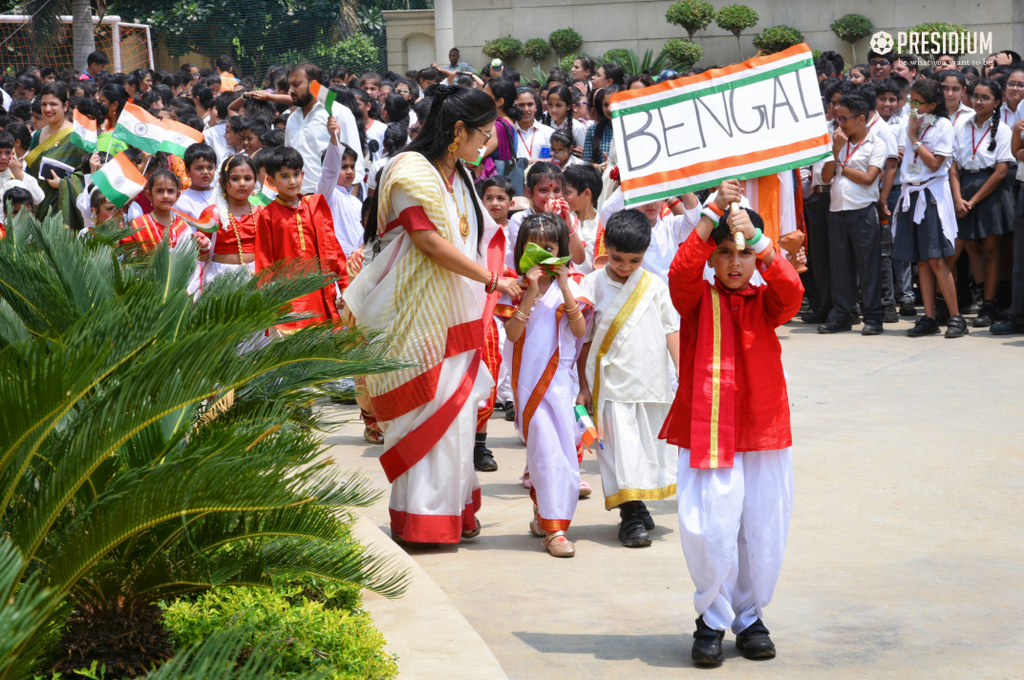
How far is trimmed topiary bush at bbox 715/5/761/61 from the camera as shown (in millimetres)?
25922

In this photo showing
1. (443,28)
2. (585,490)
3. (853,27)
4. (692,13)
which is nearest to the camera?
(585,490)

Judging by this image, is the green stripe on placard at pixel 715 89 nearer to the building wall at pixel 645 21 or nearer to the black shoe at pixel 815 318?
the black shoe at pixel 815 318

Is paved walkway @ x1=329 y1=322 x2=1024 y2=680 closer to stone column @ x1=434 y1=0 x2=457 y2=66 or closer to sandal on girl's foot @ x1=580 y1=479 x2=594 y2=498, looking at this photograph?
sandal on girl's foot @ x1=580 y1=479 x2=594 y2=498

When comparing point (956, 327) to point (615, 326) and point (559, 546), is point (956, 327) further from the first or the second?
point (559, 546)

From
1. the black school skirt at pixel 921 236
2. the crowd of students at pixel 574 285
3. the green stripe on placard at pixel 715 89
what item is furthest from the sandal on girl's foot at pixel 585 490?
the black school skirt at pixel 921 236

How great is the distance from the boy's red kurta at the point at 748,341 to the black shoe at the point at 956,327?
6154mm

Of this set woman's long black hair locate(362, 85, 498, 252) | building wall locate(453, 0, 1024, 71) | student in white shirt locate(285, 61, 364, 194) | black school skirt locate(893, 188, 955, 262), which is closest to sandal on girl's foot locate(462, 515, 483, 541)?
woman's long black hair locate(362, 85, 498, 252)

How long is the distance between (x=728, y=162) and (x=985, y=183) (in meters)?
6.49

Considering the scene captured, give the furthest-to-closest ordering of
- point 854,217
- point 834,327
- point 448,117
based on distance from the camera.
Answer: point 834,327
point 854,217
point 448,117

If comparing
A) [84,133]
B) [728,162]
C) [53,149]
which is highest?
[84,133]

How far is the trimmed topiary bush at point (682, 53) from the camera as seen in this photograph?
83.9ft

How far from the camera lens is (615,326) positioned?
5.27m

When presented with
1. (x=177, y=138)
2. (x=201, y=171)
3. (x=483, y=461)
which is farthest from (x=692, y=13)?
(x=483, y=461)

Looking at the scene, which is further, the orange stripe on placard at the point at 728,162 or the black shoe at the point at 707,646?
the orange stripe on placard at the point at 728,162
